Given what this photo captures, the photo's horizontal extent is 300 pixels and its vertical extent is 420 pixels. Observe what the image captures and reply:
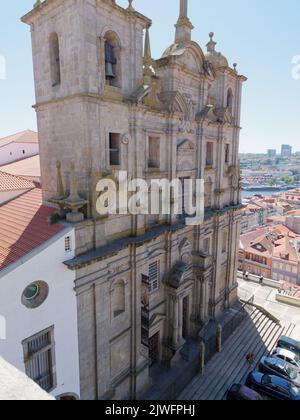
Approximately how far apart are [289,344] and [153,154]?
76.1 ft

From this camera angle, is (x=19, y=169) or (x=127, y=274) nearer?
(x=127, y=274)

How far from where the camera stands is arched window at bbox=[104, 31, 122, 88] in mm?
15995

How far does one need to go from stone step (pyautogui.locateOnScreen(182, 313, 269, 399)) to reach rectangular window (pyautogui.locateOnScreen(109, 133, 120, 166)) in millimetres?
17938

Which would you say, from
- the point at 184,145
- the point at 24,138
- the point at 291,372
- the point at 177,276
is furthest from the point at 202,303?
the point at 24,138

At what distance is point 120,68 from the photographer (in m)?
16.5

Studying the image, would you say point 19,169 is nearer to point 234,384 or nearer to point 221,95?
point 221,95

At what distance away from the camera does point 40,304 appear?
12734mm

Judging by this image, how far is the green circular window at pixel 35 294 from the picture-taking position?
12.4 m

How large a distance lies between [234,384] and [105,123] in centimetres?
2116

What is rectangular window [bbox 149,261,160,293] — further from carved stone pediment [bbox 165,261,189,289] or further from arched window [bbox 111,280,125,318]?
arched window [bbox 111,280,125,318]

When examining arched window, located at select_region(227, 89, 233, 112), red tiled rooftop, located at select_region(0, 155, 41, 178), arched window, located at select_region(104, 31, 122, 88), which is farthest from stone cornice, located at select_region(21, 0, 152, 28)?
arched window, located at select_region(227, 89, 233, 112)

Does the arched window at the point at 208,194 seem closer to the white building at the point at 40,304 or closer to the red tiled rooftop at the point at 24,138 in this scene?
the white building at the point at 40,304

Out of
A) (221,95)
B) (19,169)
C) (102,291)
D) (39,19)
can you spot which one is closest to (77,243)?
(102,291)

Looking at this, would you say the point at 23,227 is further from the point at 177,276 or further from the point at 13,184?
the point at 177,276
